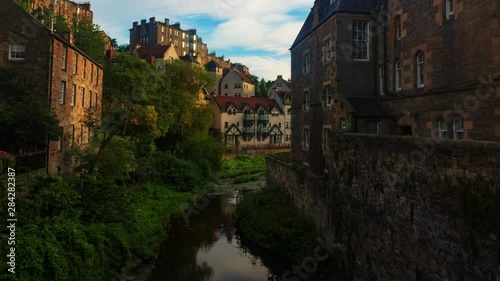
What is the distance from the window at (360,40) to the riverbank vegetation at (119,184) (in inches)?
531

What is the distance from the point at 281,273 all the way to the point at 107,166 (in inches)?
464

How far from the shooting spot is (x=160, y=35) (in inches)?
3735

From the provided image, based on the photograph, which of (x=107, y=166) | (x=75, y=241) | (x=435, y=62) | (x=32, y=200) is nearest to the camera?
(x=75, y=241)

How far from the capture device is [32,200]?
12789mm

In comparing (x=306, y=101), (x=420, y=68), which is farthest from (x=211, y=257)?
(x=420, y=68)

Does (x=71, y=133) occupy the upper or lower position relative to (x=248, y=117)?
lower

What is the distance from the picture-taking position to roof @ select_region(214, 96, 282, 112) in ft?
209

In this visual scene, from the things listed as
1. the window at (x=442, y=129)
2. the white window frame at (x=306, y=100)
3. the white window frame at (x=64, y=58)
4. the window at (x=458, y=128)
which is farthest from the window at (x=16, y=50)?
the window at (x=458, y=128)

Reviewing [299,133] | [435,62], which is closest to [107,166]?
[299,133]

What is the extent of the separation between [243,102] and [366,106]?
47739 millimetres

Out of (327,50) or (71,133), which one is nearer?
(327,50)

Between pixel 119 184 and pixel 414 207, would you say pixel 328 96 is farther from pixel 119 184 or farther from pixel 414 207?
pixel 119 184

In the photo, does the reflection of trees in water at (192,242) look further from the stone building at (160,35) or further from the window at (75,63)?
the stone building at (160,35)

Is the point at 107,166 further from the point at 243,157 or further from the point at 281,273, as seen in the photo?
the point at 243,157
